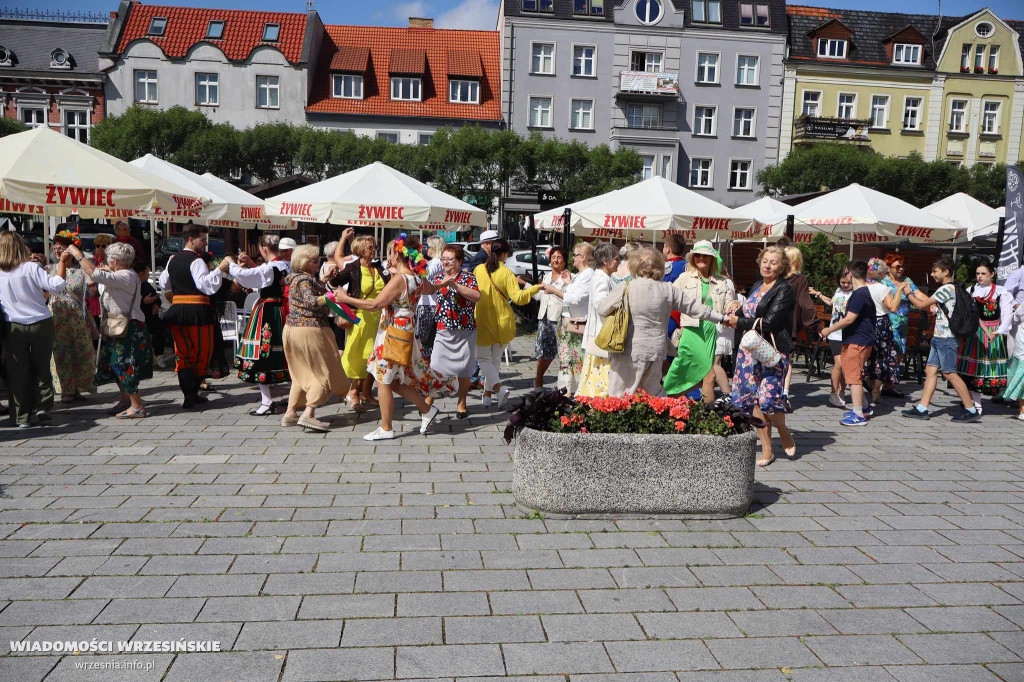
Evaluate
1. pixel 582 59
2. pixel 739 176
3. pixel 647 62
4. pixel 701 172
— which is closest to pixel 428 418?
pixel 582 59

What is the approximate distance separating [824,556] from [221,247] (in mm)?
24527

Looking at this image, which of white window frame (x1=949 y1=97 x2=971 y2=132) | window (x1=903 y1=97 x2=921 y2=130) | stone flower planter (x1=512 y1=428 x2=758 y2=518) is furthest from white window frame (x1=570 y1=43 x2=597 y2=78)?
stone flower planter (x1=512 y1=428 x2=758 y2=518)

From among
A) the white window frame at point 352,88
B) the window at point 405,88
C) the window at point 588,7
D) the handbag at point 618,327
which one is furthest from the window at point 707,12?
the handbag at point 618,327

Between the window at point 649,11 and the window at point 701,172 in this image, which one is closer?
the window at point 649,11

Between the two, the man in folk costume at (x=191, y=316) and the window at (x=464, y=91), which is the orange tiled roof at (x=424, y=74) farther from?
the man in folk costume at (x=191, y=316)

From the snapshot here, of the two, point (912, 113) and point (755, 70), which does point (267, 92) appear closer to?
point (755, 70)

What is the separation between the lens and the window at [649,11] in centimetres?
3922

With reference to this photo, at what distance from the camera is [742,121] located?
40250 mm

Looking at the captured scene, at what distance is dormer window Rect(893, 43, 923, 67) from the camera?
40875mm

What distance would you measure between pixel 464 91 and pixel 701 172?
41.9ft

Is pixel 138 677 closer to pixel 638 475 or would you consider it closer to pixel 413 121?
pixel 638 475

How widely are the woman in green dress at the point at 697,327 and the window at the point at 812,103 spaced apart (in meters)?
37.1

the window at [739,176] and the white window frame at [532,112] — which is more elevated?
the white window frame at [532,112]

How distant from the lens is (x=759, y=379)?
6.54 m
